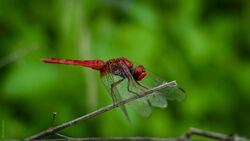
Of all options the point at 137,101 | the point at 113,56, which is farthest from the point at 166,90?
the point at 113,56

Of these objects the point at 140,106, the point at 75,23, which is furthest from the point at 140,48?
the point at 140,106

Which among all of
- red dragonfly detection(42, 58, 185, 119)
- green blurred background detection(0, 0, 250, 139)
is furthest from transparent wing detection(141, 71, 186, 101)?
green blurred background detection(0, 0, 250, 139)

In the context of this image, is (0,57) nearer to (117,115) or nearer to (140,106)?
(117,115)

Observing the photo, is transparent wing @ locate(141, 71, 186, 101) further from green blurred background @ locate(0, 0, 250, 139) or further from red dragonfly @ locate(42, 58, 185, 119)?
green blurred background @ locate(0, 0, 250, 139)

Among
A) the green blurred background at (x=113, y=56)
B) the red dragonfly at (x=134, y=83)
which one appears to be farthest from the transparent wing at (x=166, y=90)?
the green blurred background at (x=113, y=56)

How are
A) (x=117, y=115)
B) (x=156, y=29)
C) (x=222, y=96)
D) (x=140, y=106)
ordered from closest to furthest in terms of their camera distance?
(x=140, y=106)
(x=117, y=115)
(x=156, y=29)
(x=222, y=96)

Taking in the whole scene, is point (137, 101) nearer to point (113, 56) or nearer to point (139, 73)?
point (139, 73)

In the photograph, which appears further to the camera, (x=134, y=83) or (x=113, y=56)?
(x=113, y=56)
